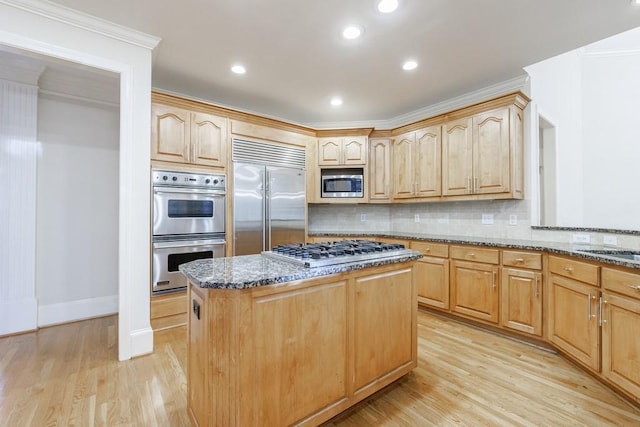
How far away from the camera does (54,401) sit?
1822 mm

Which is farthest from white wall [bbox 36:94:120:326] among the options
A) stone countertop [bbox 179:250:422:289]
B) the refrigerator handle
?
stone countertop [bbox 179:250:422:289]

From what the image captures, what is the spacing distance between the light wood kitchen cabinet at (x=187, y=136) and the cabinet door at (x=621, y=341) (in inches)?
143

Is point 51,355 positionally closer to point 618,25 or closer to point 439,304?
point 439,304

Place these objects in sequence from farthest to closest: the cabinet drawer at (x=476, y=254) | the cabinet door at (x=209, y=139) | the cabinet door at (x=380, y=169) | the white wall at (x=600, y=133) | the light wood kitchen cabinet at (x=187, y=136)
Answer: the cabinet door at (x=380, y=169) < the white wall at (x=600, y=133) < the cabinet door at (x=209, y=139) < the light wood kitchen cabinet at (x=187, y=136) < the cabinet drawer at (x=476, y=254)

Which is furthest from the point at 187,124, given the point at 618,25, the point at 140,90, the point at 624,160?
the point at 624,160

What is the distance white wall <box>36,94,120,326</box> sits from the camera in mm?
3143

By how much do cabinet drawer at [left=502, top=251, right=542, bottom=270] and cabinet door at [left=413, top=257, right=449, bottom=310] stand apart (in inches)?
23.5

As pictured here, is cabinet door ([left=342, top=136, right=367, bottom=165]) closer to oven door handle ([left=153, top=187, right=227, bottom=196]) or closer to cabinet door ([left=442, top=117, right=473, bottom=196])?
cabinet door ([left=442, top=117, right=473, bottom=196])

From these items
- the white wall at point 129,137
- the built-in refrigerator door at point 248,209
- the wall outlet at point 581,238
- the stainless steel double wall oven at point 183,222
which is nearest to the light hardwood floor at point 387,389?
the white wall at point 129,137

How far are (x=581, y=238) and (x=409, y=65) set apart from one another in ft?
7.77

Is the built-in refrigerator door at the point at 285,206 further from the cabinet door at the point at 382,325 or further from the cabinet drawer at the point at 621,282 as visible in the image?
the cabinet drawer at the point at 621,282

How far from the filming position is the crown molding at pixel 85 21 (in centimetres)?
204

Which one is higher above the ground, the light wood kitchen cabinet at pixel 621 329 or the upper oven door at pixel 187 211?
the upper oven door at pixel 187 211

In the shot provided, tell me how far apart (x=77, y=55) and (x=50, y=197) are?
181 cm
